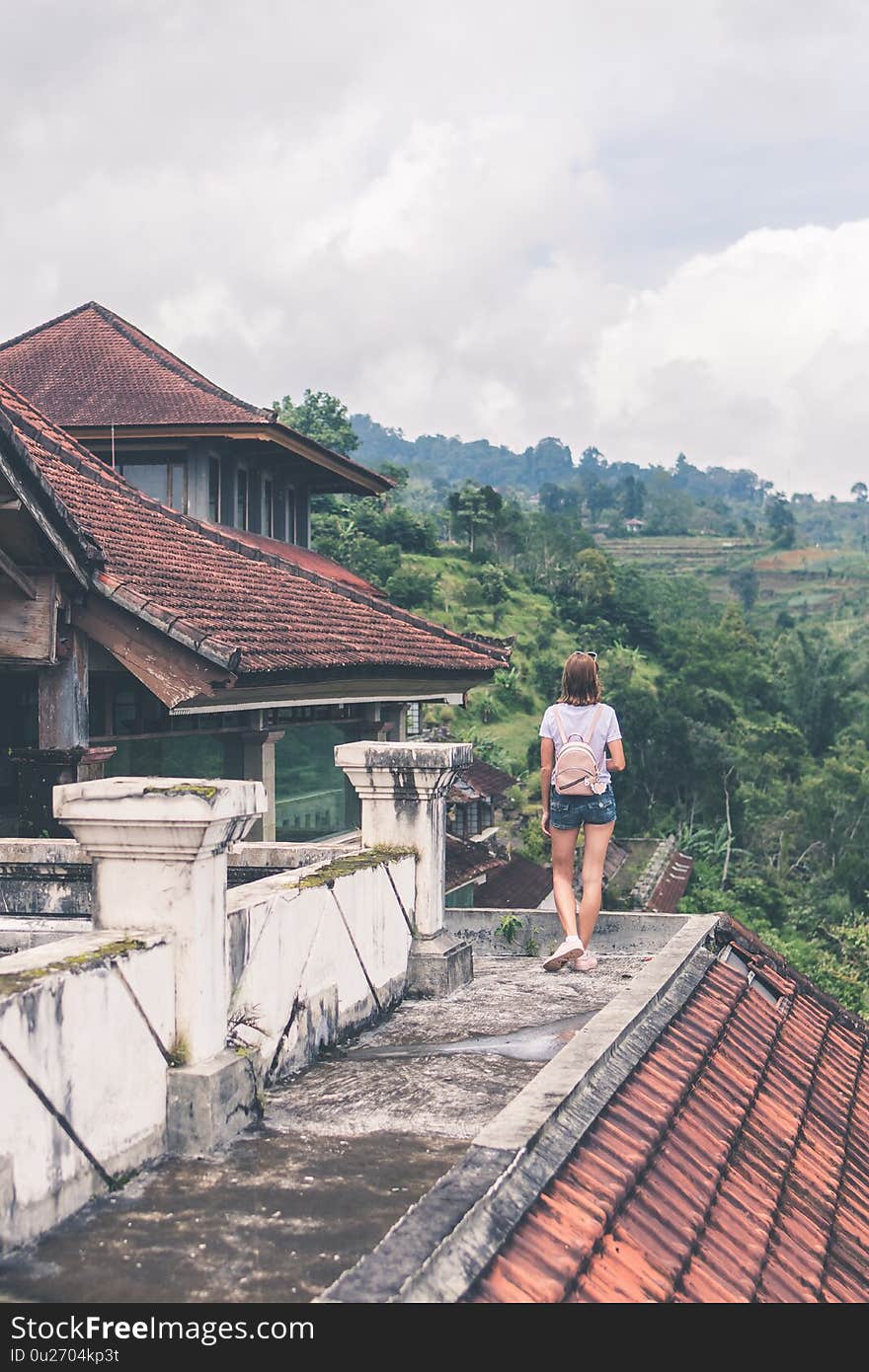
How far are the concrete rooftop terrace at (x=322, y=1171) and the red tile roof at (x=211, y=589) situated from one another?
339 cm

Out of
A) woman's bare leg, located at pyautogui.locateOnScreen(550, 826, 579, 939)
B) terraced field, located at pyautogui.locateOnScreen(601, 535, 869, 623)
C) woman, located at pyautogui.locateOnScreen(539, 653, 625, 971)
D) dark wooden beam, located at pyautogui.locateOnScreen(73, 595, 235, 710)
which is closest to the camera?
woman, located at pyautogui.locateOnScreen(539, 653, 625, 971)

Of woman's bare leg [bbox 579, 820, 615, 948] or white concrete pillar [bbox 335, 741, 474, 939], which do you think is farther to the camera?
white concrete pillar [bbox 335, 741, 474, 939]

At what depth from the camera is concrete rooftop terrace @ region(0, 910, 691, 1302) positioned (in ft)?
12.8

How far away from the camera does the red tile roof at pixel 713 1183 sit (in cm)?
413

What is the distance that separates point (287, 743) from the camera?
1305 cm

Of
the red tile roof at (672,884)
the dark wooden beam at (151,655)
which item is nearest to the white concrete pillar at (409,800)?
the dark wooden beam at (151,655)

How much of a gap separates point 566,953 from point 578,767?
3.28ft

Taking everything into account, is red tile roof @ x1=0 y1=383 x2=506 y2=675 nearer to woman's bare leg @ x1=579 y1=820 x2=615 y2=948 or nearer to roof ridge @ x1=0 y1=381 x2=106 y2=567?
roof ridge @ x1=0 y1=381 x2=106 y2=567

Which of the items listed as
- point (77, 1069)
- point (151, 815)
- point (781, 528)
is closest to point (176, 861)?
point (151, 815)

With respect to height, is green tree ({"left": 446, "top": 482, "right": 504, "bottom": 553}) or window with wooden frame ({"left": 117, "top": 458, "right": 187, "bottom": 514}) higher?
green tree ({"left": 446, "top": 482, "right": 504, "bottom": 553})

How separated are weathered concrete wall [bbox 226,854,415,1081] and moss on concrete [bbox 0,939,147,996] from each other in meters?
0.78

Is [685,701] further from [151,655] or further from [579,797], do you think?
[579,797]

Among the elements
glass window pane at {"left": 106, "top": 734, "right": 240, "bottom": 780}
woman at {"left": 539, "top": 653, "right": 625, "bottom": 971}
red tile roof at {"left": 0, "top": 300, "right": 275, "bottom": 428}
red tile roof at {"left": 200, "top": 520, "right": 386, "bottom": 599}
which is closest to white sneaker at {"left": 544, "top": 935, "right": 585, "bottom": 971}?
woman at {"left": 539, "top": 653, "right": 625, "bottom": 971}
